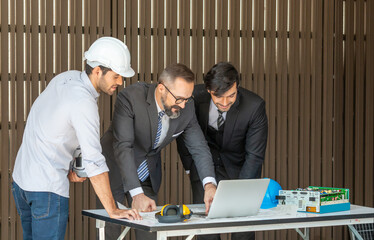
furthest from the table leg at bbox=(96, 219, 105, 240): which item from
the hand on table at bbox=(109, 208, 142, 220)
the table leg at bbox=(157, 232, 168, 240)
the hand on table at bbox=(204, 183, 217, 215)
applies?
the hand on table at bbox=(204, 183, 217, 215)

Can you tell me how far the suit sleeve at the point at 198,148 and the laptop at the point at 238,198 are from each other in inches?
20.6

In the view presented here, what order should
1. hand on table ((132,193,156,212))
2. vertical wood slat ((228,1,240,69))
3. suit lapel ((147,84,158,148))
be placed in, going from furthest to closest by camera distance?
vertical wood slat ((228,1,240,69)) → suit lapel ((147,84,158,148)) → hand on table ((132,193,156,212))

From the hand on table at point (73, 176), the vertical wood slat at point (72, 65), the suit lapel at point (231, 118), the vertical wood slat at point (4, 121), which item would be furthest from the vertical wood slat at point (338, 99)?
the hand on table at point (73, 176)

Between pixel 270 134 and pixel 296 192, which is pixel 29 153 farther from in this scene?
pixel 270 134

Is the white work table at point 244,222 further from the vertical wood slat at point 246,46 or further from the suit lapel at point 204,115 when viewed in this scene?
the vertical wood slat at point 246,46

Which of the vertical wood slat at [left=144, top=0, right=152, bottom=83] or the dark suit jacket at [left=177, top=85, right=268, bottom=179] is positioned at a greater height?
the vertical wood slat at [left=144, top=0, right=152, bottom=83]

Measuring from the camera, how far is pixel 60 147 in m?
3.21

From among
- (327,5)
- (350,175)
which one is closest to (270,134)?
(350,175)

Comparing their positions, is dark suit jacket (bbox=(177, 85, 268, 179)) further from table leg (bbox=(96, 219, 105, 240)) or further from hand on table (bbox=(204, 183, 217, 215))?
table leg (bbox=(96, 219, 105, 240))

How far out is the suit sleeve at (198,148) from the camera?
397 centimetres

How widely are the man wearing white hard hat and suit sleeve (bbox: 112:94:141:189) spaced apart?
0.34 metres

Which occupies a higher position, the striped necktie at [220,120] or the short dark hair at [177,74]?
the short dark hair at [177,74]

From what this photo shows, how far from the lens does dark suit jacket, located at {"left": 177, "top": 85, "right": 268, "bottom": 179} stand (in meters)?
4.29

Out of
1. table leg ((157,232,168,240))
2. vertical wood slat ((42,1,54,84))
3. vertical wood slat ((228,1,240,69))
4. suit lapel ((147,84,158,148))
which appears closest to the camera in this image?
table leg ((157,232,168,240))
